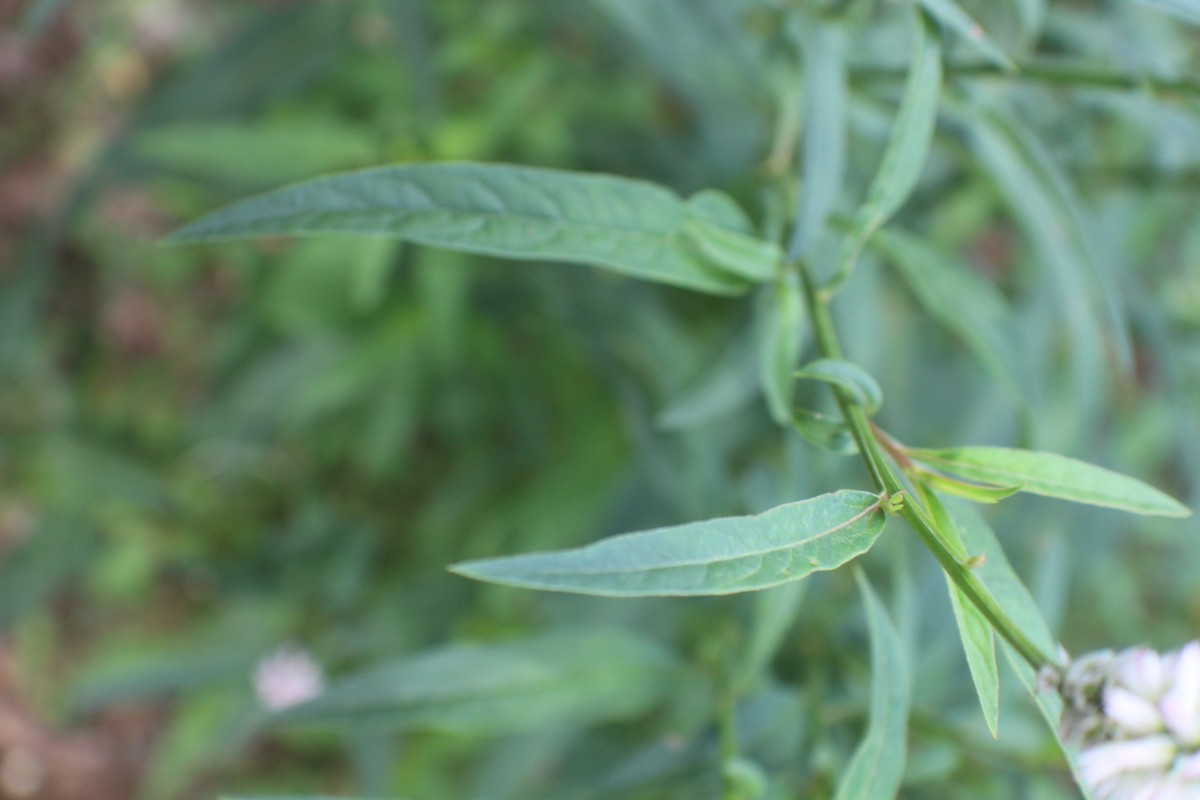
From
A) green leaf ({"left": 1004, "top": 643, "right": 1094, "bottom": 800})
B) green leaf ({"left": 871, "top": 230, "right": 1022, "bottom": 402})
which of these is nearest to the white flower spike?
green leaf ({"left": 1004, "top": 643, "right": 1094, "bottom": 800})

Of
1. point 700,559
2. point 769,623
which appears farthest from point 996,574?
point 769,623

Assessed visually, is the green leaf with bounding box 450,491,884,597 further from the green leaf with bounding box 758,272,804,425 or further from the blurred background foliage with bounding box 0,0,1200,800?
the blurred background foliage with bounding box 0,0,1200,800

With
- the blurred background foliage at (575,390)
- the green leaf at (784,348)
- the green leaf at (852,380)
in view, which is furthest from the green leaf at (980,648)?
the blurred background foliage at (575,390)

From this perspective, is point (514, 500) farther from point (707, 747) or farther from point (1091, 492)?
point (1091, 492)

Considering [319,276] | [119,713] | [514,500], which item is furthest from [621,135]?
[119,713]

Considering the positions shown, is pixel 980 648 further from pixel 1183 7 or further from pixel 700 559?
pixel 1183 7

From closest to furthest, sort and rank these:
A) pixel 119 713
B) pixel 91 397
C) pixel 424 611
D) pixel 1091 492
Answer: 1. pixel 1091 492
2. pixel 424 611
3. pixel 91 397
4. pixel 119 713
